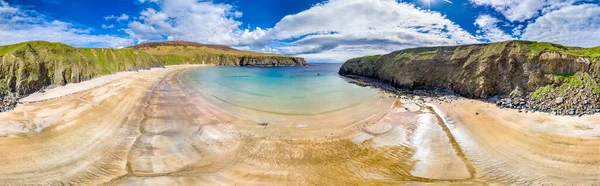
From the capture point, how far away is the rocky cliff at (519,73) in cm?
1639

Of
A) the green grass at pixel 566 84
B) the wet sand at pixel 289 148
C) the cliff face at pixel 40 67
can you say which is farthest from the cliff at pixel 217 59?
the green grass at pixel 566 84

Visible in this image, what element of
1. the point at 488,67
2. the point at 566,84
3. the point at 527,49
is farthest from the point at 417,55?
the point at 566,84

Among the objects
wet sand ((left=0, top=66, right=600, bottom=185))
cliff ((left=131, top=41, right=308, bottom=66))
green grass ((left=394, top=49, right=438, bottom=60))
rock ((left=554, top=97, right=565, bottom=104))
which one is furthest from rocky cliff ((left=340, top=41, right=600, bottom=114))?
cliff ((left=131, top=41, right=308, bottom=66))

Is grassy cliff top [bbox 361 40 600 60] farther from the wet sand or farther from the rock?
the wet sand

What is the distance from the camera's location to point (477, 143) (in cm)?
1148

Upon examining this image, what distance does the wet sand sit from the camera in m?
A: 8.30

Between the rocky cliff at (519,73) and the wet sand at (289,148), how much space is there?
3.38 m

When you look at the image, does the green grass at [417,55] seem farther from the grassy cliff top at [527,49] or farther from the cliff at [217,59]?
the cliff at [217,59]

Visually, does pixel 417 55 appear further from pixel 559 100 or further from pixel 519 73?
pixel 559 100

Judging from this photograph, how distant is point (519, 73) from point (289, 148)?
890 inches

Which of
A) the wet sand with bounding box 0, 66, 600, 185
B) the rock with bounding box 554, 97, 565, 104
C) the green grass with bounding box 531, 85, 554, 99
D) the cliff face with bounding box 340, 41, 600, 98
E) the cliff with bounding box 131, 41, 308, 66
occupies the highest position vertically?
the cliff with bounding box 131, 41, 308, 66

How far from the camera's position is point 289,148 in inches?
433

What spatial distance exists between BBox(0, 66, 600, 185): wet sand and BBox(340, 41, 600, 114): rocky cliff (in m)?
3.38

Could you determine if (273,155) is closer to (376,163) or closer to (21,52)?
(376,163)
